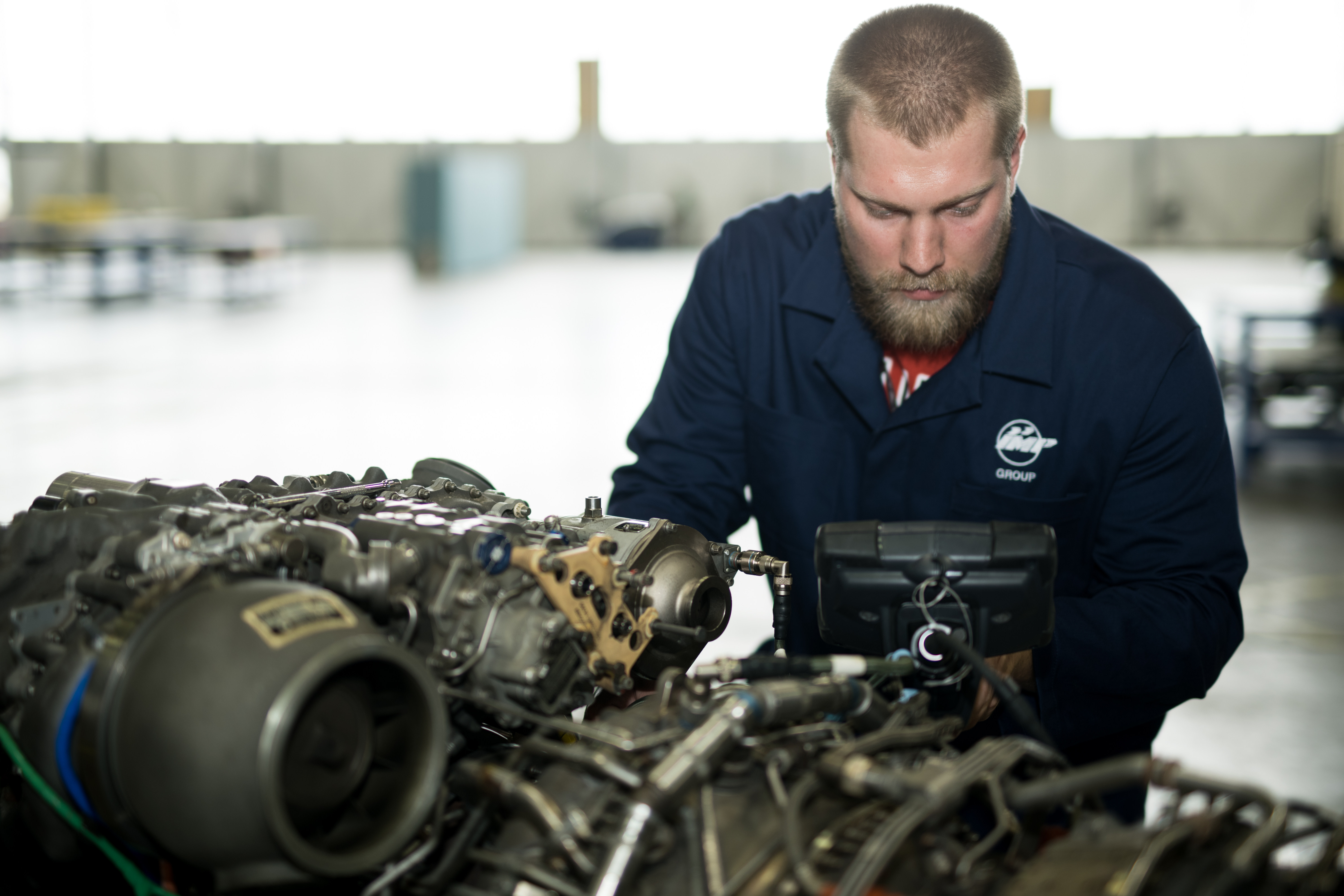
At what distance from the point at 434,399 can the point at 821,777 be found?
581 cm

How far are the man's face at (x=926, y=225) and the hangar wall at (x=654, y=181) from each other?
17.2 metres

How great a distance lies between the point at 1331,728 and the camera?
272 centimetres

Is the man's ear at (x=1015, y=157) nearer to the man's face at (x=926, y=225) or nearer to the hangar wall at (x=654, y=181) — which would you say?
the man's face at (x=926, y=225)

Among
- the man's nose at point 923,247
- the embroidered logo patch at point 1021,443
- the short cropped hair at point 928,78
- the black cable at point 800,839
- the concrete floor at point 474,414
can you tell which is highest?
the short cropped hair at point 928,78

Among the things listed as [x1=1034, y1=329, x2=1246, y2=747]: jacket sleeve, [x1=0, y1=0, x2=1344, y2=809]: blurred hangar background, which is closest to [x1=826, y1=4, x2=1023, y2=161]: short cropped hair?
[x1=1034, y1=329, x2=1246, y2=747]: jacket sleeve

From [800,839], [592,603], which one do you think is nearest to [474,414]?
[592,603]

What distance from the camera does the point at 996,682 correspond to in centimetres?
94

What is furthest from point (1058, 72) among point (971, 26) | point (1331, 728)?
point (971, 26)

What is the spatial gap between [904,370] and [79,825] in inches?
49.5

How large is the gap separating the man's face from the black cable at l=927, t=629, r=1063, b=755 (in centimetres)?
58

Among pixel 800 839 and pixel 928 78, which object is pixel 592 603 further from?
pixel 928 78

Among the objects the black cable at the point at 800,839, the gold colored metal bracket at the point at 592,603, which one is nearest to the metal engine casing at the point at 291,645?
the gold colored metal bracket at the point at 592,603

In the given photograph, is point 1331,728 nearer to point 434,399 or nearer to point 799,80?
point 434,399

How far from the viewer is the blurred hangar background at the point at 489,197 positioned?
19.7ft
